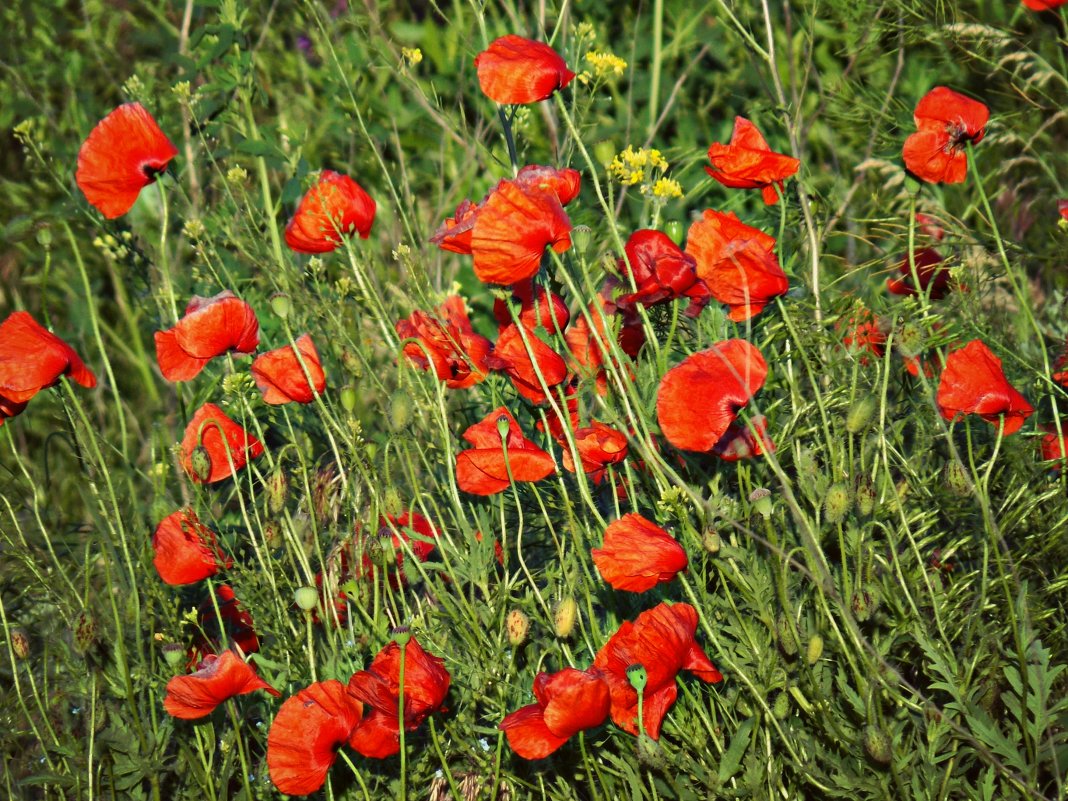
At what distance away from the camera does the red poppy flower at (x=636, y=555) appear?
1.48 meters

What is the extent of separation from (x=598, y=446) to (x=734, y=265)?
28 centimetres

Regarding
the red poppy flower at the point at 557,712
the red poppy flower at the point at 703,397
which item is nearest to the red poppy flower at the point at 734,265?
the red poppy flower at the point at 703,397

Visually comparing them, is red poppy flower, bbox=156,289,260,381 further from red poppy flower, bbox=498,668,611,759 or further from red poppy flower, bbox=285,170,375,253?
red poppy flower, bbox=498,668,611,759

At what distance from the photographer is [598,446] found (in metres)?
1.63

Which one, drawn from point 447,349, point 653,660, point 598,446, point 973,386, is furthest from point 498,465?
point 973,386

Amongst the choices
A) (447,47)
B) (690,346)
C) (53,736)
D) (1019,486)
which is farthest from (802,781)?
(447,47)

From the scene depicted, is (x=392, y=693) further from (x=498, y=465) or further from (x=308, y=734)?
(x=498, y=465)

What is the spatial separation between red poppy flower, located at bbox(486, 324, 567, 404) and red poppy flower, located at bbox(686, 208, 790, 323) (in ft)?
0.71

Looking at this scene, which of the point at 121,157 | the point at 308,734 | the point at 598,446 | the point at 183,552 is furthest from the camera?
the point at 121,157

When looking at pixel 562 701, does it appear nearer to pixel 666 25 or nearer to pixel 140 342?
pixel 140 342

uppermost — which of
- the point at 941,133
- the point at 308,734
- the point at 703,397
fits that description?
the point at 941,133

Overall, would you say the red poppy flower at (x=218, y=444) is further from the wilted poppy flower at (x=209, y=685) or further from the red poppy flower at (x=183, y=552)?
the wilted poppy flower at (x=209, y=685)

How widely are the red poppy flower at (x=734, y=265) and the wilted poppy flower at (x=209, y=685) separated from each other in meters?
0.75

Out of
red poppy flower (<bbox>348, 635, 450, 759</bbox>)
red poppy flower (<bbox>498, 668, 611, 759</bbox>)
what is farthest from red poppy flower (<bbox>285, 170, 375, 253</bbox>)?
red poppy flower (<bbox>498, 668, 611, 759</bbox>)
